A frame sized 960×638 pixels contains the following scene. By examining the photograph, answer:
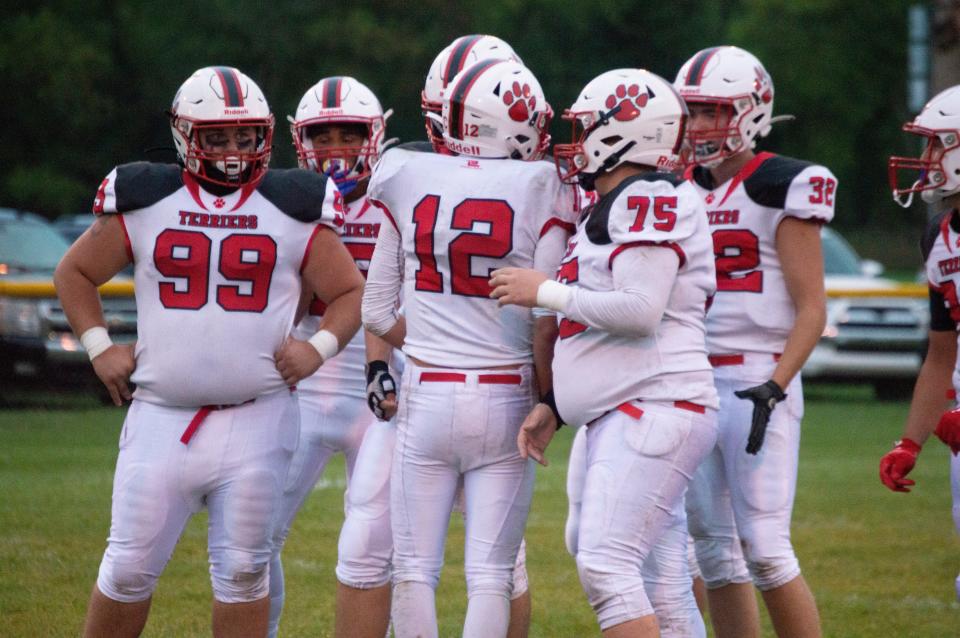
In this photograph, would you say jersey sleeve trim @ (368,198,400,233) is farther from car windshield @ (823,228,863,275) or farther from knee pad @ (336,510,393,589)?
car windshield @ (823,228,863,275)

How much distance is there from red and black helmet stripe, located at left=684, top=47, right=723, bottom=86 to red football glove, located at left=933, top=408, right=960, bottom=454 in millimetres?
1490

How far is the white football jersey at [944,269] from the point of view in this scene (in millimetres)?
5059

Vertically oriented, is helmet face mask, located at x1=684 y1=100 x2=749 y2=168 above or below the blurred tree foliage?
above

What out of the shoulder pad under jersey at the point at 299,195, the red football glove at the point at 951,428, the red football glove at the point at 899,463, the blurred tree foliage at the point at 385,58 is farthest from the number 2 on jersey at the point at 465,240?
the blurred tree foliage at the point at 385,58

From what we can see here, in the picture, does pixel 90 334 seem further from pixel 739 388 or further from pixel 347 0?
pixel 347 0

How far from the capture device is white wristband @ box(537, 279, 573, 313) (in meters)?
4.49

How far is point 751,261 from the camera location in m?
5.28

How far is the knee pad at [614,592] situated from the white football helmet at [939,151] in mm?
1709

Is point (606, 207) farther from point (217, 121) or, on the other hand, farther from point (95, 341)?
point (95, 341)

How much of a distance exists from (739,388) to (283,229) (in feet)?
5.61

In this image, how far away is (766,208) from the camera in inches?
206

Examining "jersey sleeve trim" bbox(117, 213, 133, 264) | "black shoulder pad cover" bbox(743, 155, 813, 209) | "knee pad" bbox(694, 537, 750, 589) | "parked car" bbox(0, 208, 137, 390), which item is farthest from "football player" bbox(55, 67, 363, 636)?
"parked car" bbox(0, 208, 137, 390)

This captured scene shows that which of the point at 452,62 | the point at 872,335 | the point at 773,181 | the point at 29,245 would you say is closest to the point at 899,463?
the point at 773,181

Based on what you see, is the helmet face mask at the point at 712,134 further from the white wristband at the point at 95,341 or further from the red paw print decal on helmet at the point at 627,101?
the white wristband at the point at 95,341
